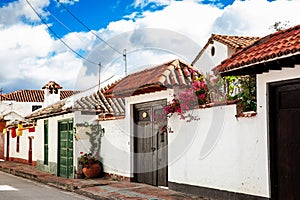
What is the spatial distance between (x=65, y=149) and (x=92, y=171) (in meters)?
2.31

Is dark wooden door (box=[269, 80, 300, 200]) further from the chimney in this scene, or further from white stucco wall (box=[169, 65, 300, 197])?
the chimney

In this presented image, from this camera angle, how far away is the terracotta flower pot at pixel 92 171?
58.8ft

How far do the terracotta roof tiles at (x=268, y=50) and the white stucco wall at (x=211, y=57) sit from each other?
896 centimetres

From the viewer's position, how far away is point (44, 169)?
22.9 m

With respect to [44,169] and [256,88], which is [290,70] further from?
[44,169]

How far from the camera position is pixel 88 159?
18.2m

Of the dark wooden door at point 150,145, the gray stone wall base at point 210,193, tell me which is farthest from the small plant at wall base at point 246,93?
the dark wooden door at point 150,145

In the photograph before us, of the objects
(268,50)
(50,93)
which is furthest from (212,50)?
(50,93)

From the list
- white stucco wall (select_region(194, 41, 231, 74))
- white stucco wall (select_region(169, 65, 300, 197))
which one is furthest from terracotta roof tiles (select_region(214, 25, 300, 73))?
white stucco wall (select_region(194, 41, 231, 74))

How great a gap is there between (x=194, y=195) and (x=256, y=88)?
149 inches

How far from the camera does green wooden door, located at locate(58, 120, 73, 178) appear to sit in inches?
747

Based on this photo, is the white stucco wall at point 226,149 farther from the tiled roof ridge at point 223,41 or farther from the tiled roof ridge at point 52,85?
the tiled roof ridge at point 52,85

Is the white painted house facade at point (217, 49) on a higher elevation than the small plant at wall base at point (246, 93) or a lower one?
higher

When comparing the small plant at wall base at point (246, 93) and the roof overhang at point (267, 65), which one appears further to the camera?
the small plant at wall base at point (246, 93)
